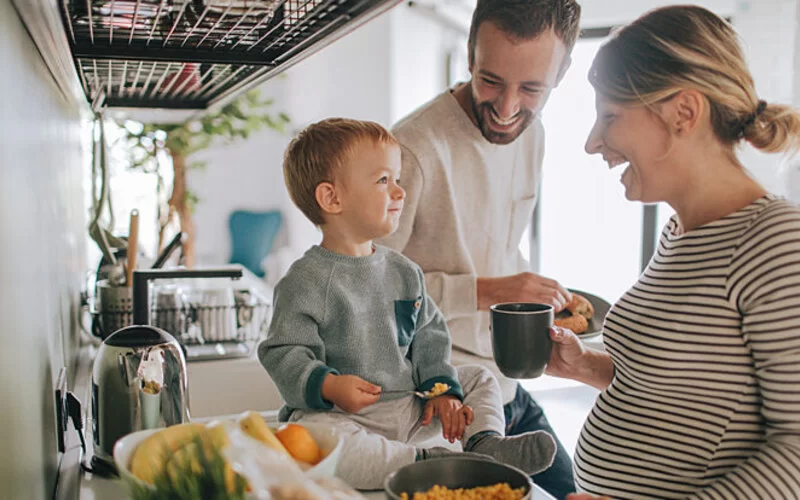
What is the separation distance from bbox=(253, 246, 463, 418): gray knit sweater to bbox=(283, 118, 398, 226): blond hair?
11 cm

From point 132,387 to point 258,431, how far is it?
1.33 feet

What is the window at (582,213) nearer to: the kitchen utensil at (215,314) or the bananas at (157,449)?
the kitchen utensil at (215,314)

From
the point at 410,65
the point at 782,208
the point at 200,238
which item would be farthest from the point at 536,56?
the point at 200,238

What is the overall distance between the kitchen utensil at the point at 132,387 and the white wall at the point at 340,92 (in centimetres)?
505

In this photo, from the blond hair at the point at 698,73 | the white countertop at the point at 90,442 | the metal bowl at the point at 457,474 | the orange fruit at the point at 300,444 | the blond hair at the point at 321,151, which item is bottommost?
the white countertop at the point at 90,442

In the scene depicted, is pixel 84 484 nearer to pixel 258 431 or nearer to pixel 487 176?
pixel 258 431

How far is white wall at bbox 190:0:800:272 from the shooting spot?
6508 millimetres

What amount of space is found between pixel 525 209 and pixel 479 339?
1.13ft

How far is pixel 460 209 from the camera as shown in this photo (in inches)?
66.2

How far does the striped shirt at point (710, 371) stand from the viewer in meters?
0.85

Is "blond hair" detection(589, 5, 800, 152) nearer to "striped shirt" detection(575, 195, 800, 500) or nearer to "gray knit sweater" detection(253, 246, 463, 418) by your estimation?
"striped shirt" detection(575, 195, 800, 500)

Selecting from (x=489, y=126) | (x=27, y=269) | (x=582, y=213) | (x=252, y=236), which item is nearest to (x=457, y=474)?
(x=27, y=269)

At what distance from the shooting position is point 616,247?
5863 mm

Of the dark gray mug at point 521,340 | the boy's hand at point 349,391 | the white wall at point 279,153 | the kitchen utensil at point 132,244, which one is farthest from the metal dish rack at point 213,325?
the white wall at point 279,153
